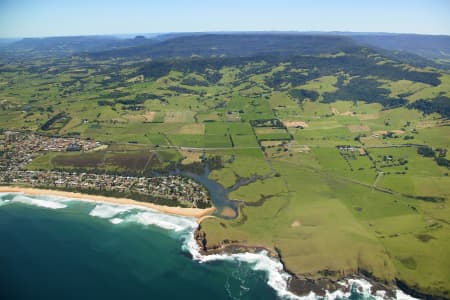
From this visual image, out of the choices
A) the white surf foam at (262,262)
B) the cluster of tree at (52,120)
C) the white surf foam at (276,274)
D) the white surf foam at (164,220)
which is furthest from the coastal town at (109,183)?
the cluster of tree at (52,120)

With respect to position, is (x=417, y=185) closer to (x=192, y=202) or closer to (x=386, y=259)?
(x=386, y=259)

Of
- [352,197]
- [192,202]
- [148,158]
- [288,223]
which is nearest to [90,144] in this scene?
[148,158]

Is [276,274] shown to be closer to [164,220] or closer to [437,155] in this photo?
[164,220]

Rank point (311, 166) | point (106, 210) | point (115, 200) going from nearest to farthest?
point (106, 210) → point (115, 200) → point (311, 166)

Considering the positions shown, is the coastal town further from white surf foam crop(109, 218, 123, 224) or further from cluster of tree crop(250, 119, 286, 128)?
cluster of tree crop(250, 119, 286, 128)

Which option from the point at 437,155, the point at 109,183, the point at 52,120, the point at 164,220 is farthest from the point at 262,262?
the point at 52,120

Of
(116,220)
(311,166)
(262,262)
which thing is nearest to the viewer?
(262,262)

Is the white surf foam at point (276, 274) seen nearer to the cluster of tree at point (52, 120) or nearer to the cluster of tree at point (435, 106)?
the cluster of tree at point (52, 120)
